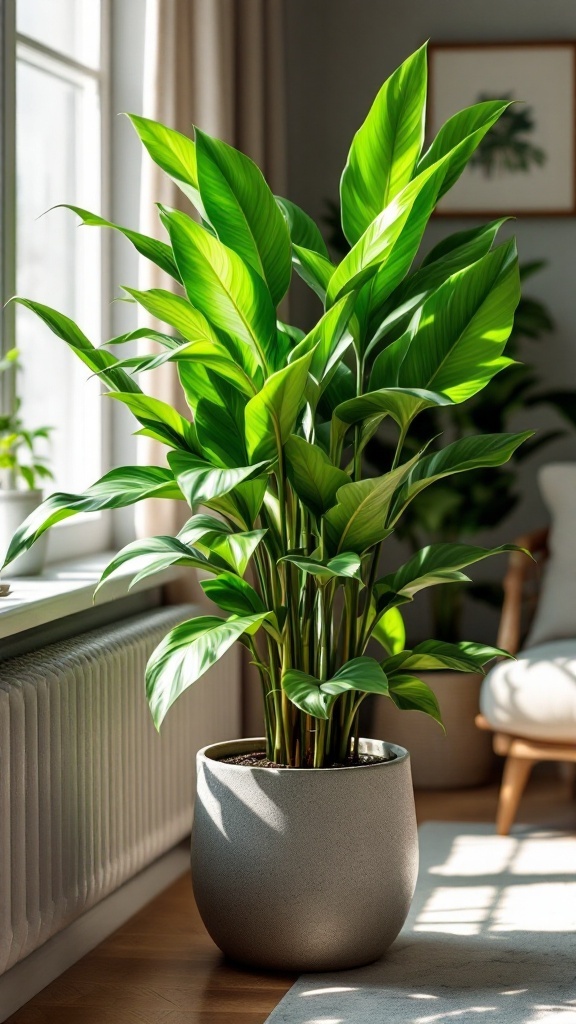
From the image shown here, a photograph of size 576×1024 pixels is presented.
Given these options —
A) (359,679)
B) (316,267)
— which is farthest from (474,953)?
(316,267)

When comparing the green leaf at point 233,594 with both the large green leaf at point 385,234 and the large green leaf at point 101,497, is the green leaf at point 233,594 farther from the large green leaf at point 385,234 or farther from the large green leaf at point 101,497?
the large green leaf at point 385,234

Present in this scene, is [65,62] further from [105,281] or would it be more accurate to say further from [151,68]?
[105,281]

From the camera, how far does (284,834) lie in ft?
7.45

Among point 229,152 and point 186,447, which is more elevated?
point 229,152

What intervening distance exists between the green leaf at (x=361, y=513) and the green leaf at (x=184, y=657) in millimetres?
199

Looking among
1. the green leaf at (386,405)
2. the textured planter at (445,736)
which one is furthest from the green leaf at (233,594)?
the textured planter at (445,736)

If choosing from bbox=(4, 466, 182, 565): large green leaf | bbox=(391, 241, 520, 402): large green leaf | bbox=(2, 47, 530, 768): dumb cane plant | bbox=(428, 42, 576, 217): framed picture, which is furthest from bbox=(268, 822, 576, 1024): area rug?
bbox=(428, 42, 576, 217): framed picture

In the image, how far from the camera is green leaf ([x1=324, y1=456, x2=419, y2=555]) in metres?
2.15

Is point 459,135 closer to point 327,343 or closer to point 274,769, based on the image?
point 327,343

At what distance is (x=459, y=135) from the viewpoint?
87.2 inches

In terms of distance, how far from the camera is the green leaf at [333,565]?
6.73ft

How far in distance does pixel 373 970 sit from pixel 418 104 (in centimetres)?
146

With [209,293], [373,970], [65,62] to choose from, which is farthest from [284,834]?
[65,62]

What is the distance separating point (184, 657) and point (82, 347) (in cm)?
53
